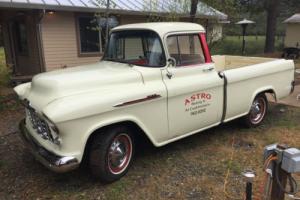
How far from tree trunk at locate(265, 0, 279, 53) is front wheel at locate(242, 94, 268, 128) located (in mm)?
16014

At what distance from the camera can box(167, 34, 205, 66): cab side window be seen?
15.0ft

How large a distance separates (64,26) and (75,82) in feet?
27.1

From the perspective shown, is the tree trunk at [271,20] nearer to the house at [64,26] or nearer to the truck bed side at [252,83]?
the house at [64,26]

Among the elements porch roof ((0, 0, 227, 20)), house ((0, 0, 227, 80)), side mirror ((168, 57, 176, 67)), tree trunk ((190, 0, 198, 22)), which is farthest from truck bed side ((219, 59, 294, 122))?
tree trunk ((190, 0, 198, 22))

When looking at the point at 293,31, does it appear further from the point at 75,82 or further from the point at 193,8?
the point at 75,82

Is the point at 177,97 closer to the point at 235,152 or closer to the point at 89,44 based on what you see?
the point at 235,152

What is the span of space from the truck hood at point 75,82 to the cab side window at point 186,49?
2.38 feet

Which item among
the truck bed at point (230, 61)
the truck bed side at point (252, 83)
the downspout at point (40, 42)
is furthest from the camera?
the downspout at point (40, 42)

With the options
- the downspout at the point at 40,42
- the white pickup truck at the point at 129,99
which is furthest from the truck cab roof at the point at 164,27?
the downspout at the point at 40,42

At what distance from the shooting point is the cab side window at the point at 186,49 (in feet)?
15.0

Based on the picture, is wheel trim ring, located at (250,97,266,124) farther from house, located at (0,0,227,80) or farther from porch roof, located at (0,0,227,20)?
porch roof, located at (0,0,227,20)

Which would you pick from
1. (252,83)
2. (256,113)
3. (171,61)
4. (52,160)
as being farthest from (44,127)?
(256,113)

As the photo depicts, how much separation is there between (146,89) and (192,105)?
906mm

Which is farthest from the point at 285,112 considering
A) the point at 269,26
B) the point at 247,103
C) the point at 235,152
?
the point at 269,26
